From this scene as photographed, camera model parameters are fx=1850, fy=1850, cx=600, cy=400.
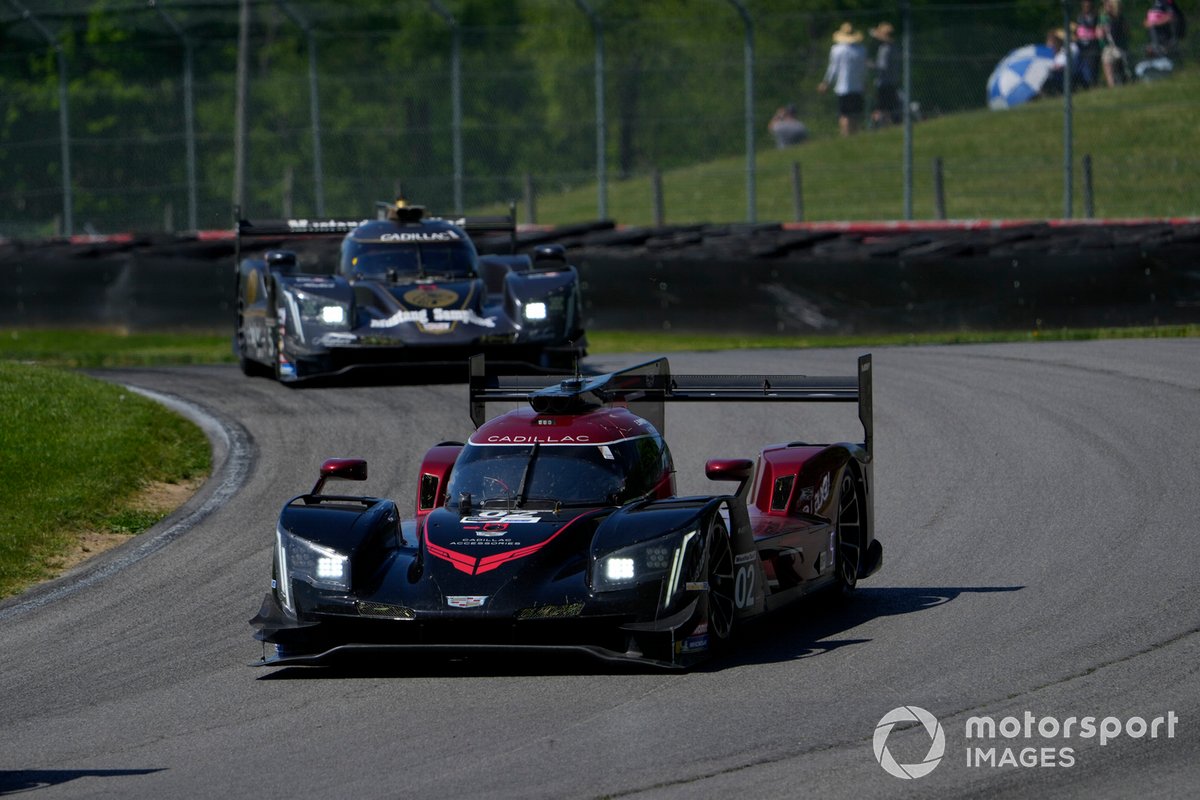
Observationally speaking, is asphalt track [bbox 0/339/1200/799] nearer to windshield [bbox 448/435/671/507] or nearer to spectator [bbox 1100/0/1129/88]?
windshield [bbox 448/435/671/507]

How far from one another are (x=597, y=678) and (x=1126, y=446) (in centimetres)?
710

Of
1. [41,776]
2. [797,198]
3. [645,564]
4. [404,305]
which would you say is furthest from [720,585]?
[797,198]

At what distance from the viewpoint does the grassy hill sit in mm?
24016

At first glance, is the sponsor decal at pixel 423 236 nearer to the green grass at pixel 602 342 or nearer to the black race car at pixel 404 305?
the black race car at pixel 404 305

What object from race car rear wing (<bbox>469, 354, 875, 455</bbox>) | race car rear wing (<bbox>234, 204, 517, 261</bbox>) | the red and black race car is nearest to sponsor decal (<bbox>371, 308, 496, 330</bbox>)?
race car rear wing (<bbox>234, 204, 517, 261</bbox>)

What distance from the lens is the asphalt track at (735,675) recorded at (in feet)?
21.3

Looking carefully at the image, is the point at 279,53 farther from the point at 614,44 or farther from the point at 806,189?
the point at 806,189

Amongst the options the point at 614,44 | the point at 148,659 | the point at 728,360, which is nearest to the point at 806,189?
the point at 614,44

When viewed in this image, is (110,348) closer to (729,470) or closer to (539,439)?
(539,439)

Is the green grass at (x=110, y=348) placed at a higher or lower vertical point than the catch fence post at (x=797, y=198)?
lower

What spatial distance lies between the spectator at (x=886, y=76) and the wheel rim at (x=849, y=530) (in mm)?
16422

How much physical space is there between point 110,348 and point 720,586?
1859 centimetres

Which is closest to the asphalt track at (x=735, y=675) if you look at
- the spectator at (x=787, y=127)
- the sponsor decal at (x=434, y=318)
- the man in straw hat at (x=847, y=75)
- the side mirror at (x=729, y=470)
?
the side mirror at (x=729, y=470)

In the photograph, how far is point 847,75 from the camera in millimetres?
26500
